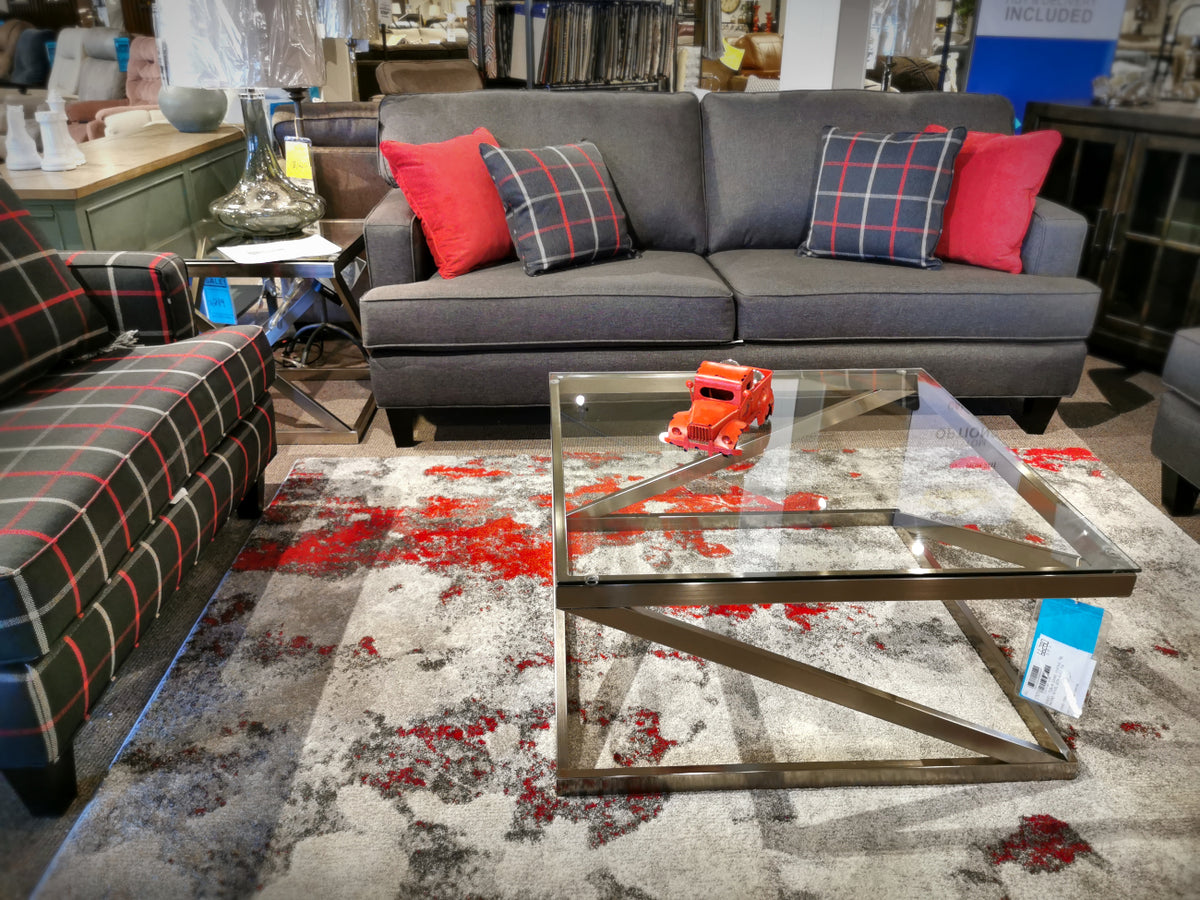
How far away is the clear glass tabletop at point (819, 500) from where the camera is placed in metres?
1.26

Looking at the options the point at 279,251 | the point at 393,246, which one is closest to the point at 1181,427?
the point at 393,246

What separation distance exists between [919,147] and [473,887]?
89.5 inches

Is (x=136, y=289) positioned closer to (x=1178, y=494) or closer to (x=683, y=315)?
(x=683, y=315)

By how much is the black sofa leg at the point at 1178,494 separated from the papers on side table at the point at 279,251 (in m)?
2.25

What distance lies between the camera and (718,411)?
1.68 m

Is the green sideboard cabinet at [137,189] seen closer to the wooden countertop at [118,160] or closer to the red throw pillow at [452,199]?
the wooden countertop at [118,160]

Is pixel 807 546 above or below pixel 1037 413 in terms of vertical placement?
above

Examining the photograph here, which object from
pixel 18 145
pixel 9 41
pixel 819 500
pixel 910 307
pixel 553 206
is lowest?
pixel 819 500

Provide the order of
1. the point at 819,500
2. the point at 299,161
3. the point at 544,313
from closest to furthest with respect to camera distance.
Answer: the point at 819,500 → the point at 544,313 → the point at 299,161

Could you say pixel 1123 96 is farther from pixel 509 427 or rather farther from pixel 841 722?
pixel 841 722

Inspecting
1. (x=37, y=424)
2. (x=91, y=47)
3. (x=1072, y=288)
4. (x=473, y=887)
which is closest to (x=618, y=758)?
(x=473, y=887)

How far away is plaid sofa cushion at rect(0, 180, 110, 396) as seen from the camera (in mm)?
1642

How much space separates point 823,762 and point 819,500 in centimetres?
44

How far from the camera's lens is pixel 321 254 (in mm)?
2422
